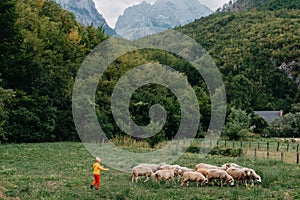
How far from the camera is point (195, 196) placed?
47.9 feet

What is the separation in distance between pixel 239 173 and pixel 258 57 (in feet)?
360

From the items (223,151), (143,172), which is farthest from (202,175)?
(223,151)

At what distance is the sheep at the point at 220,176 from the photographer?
17.1 meters

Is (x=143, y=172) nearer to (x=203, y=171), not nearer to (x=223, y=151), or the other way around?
(x=203, y=171)

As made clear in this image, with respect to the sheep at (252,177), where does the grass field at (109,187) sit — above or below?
below

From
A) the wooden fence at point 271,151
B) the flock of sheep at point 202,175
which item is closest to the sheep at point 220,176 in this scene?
the flock of sheep at point 202,175

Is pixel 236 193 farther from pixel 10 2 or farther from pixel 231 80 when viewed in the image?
pixel 231 80

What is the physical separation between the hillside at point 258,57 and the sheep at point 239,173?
231 feet

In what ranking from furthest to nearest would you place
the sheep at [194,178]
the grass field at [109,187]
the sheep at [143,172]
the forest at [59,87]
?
the forest at [59,87]
the sheep at [143,172]
the sheep at [194,178]
the grass field at [109,187]

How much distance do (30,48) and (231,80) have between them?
61409 millimetres

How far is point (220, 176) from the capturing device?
17.1 m

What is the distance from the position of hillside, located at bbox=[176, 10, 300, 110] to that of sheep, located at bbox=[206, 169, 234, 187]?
7092cm

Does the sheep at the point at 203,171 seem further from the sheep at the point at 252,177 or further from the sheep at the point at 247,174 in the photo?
the sheep at the point at 252,177

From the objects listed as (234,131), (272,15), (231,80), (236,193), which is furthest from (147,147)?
(272,15)
